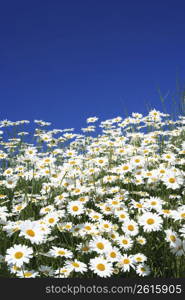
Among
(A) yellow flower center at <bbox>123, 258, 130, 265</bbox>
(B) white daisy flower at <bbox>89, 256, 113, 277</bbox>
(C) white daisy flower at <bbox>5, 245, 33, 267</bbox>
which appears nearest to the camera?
(C) white daisy flower at <bbox>5, 245, 33, 267</bbox>

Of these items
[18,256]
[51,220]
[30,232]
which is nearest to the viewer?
[18,256]

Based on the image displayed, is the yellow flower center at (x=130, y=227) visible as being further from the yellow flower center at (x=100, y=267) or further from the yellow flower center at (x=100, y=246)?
the yellow flower center at (x=100, y=267)

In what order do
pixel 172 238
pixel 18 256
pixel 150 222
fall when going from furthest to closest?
pixel 150 222 < pixel 172 238 < pixel 18 256

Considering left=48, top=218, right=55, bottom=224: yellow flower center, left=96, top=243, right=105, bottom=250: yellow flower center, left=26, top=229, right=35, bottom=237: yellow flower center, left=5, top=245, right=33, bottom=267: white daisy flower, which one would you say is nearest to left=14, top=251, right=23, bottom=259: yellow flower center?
left=5, top=245, right=33, bottom=267: white daisy flower

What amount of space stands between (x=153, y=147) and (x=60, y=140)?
6.95 ft

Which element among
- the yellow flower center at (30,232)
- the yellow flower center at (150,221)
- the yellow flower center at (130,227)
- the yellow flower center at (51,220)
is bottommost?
the yellow flower center at (30,232)

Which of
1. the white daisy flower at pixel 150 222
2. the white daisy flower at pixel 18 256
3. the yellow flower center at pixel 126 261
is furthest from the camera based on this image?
the white daisy flower at pixel 150 222

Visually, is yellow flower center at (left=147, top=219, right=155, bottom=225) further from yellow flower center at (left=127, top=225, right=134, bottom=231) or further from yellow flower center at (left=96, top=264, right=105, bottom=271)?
yellow flower center at (left=96, top=264, right=105, bottom=271)

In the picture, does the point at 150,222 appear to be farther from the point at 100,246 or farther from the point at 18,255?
the point at 18,255

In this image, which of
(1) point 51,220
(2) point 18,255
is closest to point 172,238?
(1) point 51,220

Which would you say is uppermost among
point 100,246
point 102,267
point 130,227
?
point 130,227

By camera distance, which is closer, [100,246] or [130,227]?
[100,246]

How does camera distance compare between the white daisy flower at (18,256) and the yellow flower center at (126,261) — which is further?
the yellow flower center at (126,261)

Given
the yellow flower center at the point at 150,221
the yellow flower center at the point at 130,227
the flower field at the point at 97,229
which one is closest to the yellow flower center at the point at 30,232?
the flower field at the point at 97,229
